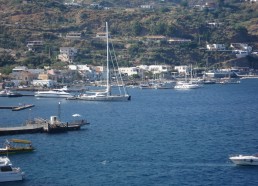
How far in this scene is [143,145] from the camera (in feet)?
102

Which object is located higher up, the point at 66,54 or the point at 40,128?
the point at 66,54

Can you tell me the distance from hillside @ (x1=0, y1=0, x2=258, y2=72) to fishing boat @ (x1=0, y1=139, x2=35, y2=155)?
4632cm

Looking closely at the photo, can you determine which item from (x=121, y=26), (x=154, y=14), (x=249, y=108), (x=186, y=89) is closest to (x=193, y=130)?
(x=249, y=108)

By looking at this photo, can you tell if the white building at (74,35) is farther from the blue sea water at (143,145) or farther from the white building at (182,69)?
the blue sea water at (143,145)

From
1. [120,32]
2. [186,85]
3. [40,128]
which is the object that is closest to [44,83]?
[186,85]

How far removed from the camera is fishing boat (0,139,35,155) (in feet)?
92.4

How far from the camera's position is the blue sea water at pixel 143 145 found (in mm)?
25094

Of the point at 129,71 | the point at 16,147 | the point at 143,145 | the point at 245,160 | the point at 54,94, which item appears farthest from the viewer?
the point at 129,71

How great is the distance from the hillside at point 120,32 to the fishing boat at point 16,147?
46322 millimetres

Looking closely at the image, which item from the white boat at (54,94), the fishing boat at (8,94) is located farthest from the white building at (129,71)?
the white boat at (54,94)

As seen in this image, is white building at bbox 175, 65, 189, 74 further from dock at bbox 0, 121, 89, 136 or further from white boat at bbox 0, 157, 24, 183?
white boat at bbox 0, 157, 24, 183

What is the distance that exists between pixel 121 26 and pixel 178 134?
63.9 m

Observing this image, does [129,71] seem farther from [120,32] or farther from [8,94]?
[8,94]

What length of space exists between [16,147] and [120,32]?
6821cm
